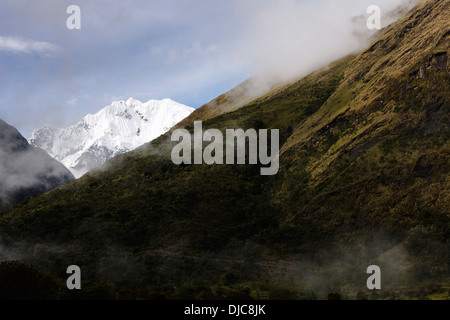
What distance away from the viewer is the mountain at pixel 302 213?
161ft

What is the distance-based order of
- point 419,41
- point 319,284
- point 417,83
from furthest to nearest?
point 419,41
point 417,83
point 319,284

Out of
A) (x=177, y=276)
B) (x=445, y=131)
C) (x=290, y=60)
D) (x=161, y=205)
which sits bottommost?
(x=177, y=276)

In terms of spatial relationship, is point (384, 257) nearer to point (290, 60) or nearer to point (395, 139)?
point (395, 139)

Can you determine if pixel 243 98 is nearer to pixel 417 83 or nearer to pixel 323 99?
pixel 323 99

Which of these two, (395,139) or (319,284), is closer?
(319,284)

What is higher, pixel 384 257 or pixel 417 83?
pixel 417 83

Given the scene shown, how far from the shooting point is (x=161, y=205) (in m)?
73.5

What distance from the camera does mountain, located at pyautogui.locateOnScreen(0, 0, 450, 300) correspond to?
4894 cm

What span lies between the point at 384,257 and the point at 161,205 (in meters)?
40.1

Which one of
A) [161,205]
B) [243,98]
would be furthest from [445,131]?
[243,98]

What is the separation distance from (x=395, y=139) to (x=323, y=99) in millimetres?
41011

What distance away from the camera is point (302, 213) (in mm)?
65875
